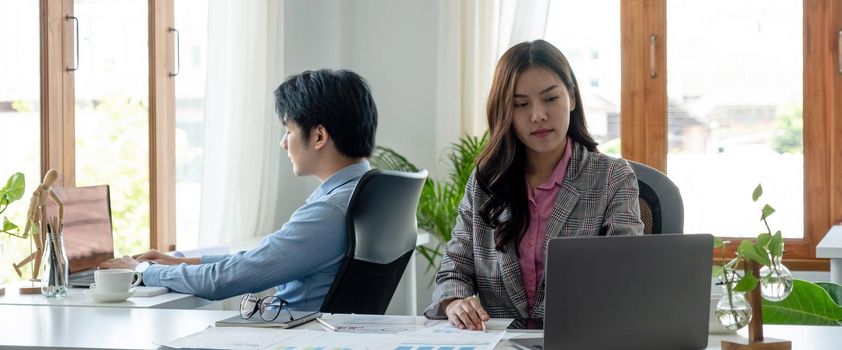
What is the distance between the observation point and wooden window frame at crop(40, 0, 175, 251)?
3236 millimetres

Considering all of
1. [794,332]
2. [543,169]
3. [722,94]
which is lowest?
[794,332]

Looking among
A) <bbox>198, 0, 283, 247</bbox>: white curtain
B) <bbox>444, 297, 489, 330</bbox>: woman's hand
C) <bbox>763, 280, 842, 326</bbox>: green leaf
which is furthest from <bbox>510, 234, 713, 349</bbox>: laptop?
<bbox>198, 0, 283, 247</bbox>: white curtain

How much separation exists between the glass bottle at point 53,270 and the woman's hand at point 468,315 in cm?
106

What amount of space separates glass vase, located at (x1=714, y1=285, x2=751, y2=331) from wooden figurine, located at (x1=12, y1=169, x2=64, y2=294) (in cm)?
165

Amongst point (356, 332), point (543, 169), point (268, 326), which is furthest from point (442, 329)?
point (543, 169)

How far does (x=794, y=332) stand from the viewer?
1.74m

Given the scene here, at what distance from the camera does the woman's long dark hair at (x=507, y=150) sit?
2082 millimetres

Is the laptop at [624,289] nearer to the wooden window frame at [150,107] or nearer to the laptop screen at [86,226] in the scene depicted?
the laptop screen at [86,226]

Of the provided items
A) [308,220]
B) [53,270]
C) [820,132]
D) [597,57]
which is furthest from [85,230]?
[820,132]

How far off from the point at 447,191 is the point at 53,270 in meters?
2.28

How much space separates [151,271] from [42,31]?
1.12 metres

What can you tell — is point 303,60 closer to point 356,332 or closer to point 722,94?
point 722,94

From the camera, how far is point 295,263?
2283 mm

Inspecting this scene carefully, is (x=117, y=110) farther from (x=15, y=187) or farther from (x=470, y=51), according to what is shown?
(x=470, y=51)
